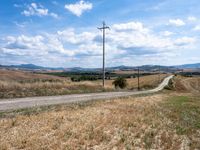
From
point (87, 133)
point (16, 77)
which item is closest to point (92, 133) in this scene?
point (87, 133)

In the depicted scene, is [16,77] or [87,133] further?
[16,77]

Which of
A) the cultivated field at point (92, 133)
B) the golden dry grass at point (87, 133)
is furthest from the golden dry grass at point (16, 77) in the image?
the golden dry grass at point (87, 133)

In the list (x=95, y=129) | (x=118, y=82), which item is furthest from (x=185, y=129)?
(x=118, y=82)

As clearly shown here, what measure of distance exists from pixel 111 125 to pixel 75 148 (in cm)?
406

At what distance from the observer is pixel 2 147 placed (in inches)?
338

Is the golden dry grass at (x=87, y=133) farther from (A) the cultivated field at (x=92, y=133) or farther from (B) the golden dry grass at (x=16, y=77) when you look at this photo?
(B) the golden dry grass at (x=16, y=77)

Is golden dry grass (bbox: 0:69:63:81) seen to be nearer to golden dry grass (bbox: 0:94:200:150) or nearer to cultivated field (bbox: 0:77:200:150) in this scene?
cultivated field (bbox: 0:77:200:150)

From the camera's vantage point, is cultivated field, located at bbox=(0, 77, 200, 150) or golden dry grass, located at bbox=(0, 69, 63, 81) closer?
cultivated field, located at bbox=(0, 77, 200, 150)

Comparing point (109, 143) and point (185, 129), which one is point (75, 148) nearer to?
point (109, 143)

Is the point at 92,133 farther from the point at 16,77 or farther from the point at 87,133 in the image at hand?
the point at 16,77

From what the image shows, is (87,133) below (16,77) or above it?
above

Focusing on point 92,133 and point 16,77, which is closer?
point 92,133

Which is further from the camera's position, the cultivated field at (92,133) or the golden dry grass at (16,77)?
the golden dry grass at (16,77)

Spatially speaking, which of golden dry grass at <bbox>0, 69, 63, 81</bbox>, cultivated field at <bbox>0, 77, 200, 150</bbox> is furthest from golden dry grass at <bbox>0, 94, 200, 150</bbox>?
golden dry grass at <bbox>0, 69, 63, 81</bbox>
